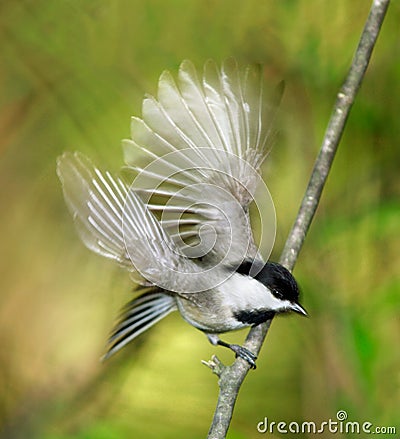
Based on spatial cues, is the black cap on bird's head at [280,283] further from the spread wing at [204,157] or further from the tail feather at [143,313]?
the tail feather at [143,313]

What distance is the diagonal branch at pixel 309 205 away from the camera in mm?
1116

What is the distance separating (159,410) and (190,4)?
3.18 ft

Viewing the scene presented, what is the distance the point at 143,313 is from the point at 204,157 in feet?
1.09

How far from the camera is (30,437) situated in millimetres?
1544

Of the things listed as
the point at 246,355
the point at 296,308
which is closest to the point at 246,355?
the point at 246,355

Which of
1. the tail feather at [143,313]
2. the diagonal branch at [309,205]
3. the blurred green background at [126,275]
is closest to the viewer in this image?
the diagonal branch at [309,205]

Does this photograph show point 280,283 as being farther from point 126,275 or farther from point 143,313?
point 126,275

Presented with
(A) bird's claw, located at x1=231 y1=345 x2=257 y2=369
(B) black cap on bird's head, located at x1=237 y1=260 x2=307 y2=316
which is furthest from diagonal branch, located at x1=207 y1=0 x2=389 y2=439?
(B) black cap on bird's head, located at x1=237 y1=260 x2=307 y2=316

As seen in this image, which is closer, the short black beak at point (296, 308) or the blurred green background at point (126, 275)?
the short black beak at point (296, 308)

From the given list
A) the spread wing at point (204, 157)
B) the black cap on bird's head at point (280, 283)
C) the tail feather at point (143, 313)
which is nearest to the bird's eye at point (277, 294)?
A: the black cap on bird's head at point (280, 283)

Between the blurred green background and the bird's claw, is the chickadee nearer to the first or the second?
the bird's claw

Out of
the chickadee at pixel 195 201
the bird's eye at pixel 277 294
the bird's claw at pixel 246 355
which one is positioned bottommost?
the bird's claw at pixel 246 355

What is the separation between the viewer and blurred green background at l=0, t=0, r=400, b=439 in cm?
149

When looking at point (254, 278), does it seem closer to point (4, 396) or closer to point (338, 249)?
point (338, 249)
